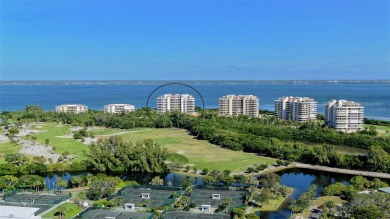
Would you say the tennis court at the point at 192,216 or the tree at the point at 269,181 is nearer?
the tennis court at the point at 192,216

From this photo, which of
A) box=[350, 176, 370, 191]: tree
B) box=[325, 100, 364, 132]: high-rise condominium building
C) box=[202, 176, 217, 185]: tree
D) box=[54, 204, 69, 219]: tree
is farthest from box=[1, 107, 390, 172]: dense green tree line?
box=[54, 204, 69, 219]: tree

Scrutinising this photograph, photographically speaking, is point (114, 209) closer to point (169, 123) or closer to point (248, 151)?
point (248, 151)

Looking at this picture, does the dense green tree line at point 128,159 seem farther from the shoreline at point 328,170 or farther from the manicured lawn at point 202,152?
the shoreline at point 328,170

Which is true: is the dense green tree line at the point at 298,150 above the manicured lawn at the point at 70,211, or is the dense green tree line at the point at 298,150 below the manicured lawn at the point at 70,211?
above

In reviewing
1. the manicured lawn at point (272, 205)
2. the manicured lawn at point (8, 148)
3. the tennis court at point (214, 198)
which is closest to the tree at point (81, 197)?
the tennis court at point (214, 198)

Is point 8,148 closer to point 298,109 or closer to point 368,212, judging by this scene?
point 368,212

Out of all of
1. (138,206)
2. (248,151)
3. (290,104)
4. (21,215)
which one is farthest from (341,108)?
(21,215)

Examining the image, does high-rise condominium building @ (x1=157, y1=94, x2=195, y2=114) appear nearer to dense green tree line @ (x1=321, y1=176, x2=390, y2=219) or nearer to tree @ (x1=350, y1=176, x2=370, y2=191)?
tree @ (x1=350, y1=176, x2=370, y2=191)

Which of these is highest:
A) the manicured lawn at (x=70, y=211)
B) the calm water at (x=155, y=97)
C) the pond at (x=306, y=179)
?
the calm water at (x=155, y=97)
